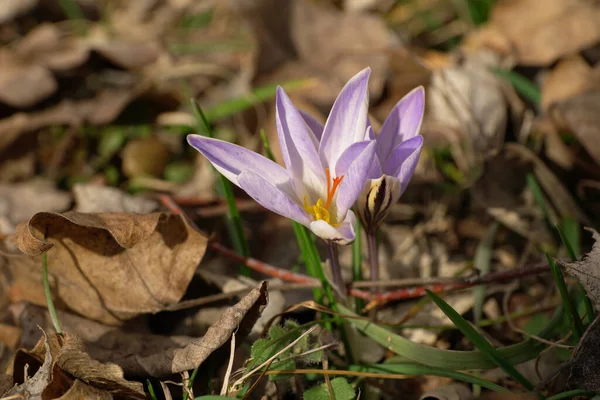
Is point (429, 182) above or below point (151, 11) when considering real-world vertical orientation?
below

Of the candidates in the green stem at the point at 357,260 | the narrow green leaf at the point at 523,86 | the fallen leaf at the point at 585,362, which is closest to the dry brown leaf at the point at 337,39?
the narrow green leaf at the point at 523,86

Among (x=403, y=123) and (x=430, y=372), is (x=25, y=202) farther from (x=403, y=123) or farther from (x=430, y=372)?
(x=430, y=372)

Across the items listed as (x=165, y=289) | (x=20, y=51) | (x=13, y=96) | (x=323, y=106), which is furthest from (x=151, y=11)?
(x=165, y=289)

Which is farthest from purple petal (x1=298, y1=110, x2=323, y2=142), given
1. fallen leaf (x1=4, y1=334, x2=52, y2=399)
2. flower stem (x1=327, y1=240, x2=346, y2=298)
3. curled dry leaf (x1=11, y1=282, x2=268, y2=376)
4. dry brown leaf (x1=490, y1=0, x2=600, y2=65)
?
dry brown leaf (x1=490, y1=0, x2=600, y2=65)

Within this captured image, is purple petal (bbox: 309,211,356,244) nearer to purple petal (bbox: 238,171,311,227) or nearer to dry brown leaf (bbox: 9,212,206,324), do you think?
purple petal (bbox: 238,171,311,227)

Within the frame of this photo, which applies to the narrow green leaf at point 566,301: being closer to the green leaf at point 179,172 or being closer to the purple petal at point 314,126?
the purple petal at point 314,126

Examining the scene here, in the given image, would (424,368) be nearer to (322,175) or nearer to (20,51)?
→ (322,175)

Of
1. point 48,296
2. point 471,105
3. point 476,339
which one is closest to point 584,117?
point 471,105
